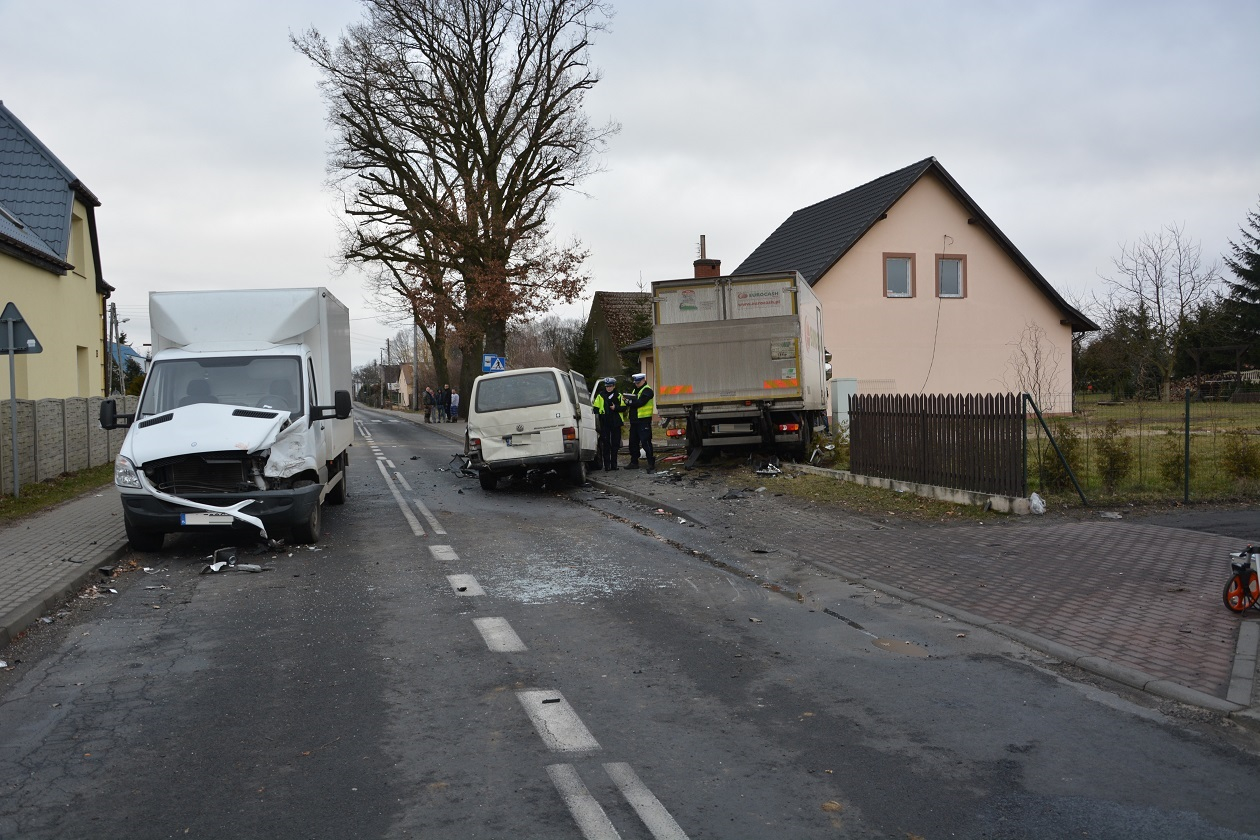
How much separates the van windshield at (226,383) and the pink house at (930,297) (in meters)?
21.1

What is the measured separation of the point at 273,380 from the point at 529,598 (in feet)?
16.5

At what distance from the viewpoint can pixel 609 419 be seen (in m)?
19.7

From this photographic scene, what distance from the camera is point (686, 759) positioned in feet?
15.3

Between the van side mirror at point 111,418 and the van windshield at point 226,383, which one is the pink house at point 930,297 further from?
the van side mirror at point 111,418

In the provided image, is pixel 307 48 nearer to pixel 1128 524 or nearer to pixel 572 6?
pixel 572 6

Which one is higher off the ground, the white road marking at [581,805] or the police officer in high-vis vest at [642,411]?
the police officer in high-vis vest at [642,411]

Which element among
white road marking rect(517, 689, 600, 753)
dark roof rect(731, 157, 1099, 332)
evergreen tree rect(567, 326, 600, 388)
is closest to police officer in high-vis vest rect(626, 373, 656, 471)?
white road marking rect(517, 689, 600, 753)

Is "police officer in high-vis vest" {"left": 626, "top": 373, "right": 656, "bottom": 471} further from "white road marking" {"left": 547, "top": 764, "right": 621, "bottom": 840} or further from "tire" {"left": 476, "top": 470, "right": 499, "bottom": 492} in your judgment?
"white road marking" {"left": 547, "top": 764, "right": 621, "bottom": 840}

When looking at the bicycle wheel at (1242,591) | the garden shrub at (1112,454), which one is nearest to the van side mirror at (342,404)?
the bicycle wheel at (1242,591)

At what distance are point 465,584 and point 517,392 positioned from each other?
8187mm

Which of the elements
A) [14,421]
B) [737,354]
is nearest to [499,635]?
[737,354]

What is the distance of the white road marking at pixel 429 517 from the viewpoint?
41.2ft

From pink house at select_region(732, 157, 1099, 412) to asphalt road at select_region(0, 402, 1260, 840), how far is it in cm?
2321

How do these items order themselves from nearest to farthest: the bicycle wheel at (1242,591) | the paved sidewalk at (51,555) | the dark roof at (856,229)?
the bicycle wheel at (1242,591), the paved sidewalk at (51,555), the dark roof at (856,229)
